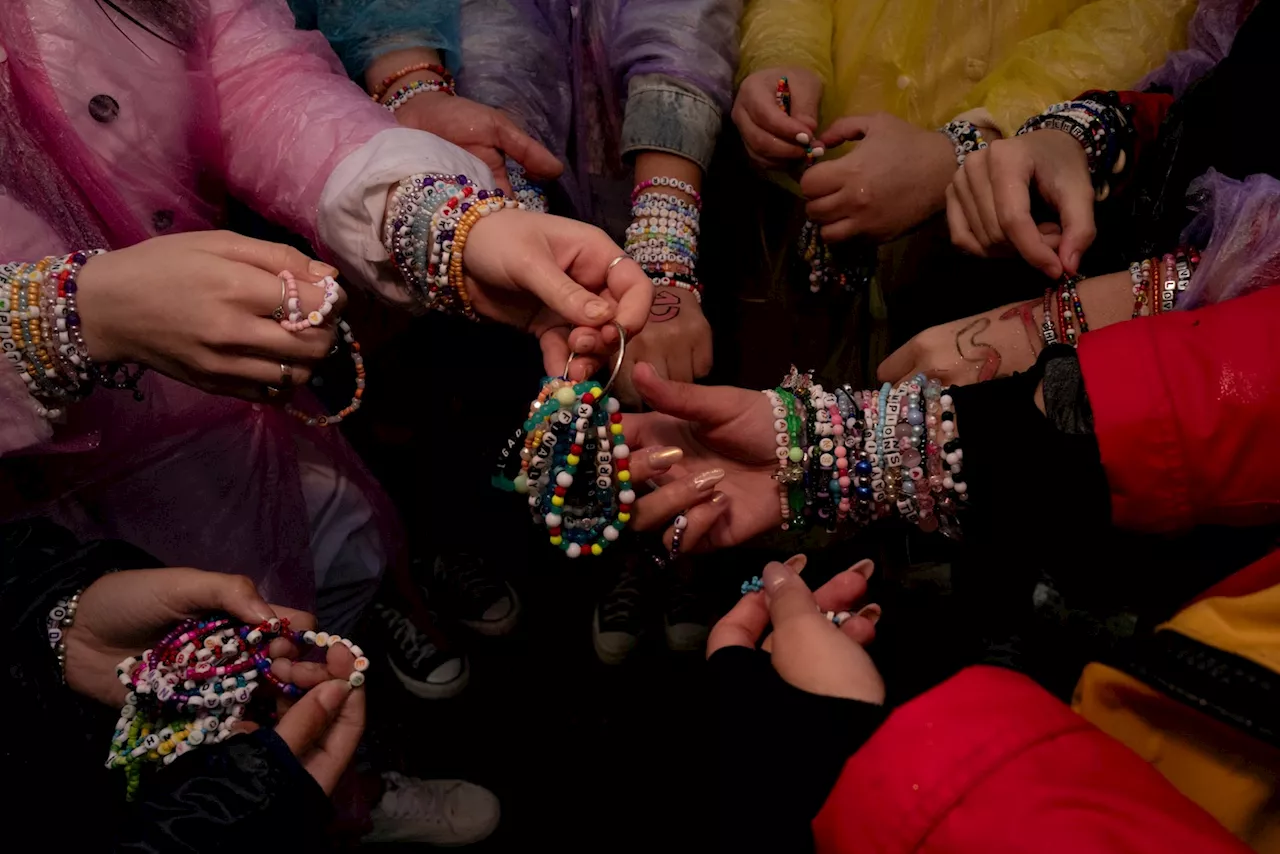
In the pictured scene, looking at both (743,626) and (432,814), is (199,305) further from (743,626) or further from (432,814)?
(432,814)

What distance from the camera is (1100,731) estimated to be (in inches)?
24.7

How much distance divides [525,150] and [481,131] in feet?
0.28

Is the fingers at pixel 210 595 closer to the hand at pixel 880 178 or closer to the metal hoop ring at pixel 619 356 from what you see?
the metal hoop ring at pixel 619 356

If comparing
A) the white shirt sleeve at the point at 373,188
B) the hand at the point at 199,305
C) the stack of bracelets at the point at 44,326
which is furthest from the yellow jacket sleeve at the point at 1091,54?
the stack of bracelets at the point at 44,326

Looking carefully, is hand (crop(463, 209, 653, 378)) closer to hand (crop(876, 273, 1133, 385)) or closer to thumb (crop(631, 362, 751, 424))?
thumb (crop(631, 362, 751, 424))

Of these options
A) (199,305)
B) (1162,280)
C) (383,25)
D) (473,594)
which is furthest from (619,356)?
(473,594)

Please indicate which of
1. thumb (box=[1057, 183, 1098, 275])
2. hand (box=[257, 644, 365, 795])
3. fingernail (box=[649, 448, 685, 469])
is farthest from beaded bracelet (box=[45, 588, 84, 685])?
thumb (box=[1057, 183, 1098, 275])

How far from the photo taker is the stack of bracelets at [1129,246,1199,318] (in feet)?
3.37

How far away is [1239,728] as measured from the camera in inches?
22.7

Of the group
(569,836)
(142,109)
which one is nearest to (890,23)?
(142,109)

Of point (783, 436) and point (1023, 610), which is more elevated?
point (783, 436)

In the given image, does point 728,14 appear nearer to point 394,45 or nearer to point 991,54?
point 991,54

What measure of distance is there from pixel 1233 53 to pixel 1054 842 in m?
1.09

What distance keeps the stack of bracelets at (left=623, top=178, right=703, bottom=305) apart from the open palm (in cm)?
33
